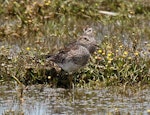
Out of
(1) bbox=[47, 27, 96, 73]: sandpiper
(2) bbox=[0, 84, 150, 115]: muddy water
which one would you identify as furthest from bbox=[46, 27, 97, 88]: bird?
(2) bbox=[0, 84, 150, 115]: muddy water

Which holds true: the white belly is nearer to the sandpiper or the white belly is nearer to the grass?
the sandpiper

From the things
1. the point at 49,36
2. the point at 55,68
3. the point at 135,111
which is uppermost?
the point at 49,36

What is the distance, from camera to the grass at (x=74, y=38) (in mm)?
10133

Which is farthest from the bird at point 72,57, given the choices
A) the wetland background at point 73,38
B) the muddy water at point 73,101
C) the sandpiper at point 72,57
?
the muddy water at point 73,101

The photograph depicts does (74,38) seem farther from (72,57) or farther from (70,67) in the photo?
(70,67)

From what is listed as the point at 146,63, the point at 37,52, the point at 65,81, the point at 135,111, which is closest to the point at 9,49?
the point at 37,52

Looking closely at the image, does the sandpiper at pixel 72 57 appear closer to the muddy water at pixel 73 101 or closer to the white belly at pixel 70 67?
the white belly at pixel 70 67

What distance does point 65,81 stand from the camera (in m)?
10.2

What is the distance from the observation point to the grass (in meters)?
10.1

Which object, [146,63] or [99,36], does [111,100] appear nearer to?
[146,63]

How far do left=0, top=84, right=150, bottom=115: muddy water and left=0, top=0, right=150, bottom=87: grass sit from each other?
274 mm

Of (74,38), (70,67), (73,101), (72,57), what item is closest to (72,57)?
(72,57)

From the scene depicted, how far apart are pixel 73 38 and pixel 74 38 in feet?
0.06

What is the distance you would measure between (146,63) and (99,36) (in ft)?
8.15
